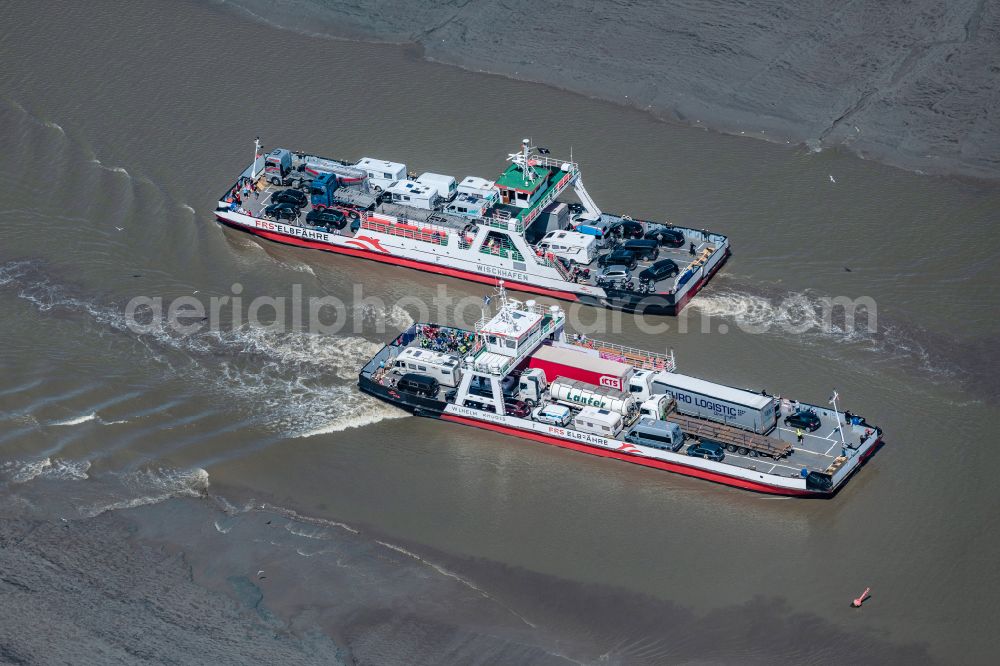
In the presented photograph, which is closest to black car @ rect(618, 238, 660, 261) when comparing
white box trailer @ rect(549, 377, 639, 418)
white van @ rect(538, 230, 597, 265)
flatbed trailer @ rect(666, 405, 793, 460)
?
white van @ rect(538, 230, 597, 265)

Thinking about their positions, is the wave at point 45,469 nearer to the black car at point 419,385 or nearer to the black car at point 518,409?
the black car at point 419,385

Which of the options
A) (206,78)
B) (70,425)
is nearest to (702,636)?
(70,425)

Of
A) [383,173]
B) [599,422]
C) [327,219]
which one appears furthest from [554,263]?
[599,422]

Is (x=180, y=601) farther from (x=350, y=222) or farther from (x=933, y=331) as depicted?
(x=933, y=331)

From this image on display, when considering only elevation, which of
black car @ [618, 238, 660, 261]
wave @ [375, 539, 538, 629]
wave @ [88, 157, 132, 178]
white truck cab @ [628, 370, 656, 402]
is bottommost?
wave @ [375, 539, 538, 629]

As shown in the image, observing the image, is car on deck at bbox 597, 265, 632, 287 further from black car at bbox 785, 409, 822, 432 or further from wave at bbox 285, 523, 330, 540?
wave at bbox 285, 523, 330, 540

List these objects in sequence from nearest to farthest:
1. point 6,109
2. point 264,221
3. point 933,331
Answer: point 933,331, point 264,221, point 6,109

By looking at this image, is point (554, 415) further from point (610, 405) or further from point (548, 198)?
point (548, 198)
